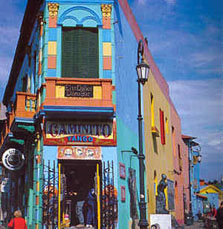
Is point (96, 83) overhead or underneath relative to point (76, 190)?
overhead

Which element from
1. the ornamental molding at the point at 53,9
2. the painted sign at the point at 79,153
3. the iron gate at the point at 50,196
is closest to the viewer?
the iron gate at the point at 50,196

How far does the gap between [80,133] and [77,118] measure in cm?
51

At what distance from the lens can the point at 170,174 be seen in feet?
87.8

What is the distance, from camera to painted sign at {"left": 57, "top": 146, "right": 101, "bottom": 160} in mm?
13539

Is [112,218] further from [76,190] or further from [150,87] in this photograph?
[150,87]

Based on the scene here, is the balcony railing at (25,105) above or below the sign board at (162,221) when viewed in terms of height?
above

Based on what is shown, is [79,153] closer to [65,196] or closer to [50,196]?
[65,196]

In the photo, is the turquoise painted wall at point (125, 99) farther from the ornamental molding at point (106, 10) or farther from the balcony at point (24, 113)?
the balcony at point (24, 113)

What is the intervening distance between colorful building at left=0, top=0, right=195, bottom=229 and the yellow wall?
2574 millimetres

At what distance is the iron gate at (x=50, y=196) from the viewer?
12.9 metres

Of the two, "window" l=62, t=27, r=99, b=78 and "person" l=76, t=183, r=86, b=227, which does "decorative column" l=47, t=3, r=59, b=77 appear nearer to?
"window" l=62, t=27, r=99, b=78

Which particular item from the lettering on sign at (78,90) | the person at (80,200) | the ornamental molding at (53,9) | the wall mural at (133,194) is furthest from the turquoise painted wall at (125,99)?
the ornamental molding at (53,9)

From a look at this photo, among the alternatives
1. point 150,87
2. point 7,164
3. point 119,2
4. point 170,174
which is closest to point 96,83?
point 119,2

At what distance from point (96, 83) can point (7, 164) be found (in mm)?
5404
